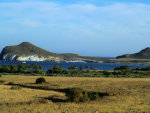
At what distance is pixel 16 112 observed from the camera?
16891mm

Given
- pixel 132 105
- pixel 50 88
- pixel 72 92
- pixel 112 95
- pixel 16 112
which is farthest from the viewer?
pixel 50 88

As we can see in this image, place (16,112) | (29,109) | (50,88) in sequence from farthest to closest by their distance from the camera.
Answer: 1. (50,88)
2. (29,109)
3. (16,112)

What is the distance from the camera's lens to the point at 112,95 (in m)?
26.1

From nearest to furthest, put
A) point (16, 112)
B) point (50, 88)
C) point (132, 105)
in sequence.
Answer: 1. point (16, 112)
2. point (132, 105)
3. point (50, 88)

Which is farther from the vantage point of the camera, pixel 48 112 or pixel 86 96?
pixel 86 96

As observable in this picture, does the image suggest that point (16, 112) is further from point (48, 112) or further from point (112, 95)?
point (112, 95)

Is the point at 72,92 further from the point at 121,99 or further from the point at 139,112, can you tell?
the point at 139,112

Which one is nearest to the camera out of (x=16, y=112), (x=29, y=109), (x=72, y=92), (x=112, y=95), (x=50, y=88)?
(x=16, y=112)

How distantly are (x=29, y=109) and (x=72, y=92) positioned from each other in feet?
18.5

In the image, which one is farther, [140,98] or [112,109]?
[140,98]

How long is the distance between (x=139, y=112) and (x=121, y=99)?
610 cm

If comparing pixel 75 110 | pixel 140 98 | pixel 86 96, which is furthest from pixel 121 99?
pixel 75 110

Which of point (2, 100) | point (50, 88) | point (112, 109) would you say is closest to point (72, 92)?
point (112, 109)

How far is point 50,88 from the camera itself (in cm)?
3503
